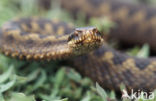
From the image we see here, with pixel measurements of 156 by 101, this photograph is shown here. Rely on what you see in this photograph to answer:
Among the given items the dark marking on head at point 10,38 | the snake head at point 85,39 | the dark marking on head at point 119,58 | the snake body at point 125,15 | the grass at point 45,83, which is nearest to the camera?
the snake head at point 85,39

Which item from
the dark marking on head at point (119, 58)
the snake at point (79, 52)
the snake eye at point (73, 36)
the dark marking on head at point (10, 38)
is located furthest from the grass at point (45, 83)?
the snake eye at point (73, 36)

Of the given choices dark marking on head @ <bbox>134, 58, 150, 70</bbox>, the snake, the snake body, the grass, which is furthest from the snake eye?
the snake body

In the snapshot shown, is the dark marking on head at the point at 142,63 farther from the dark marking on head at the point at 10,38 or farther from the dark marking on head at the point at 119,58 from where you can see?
the dark marking on head at the point at 10,38

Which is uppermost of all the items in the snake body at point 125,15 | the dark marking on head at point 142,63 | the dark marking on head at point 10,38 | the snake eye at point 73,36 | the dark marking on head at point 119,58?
the snake body at point 125,15

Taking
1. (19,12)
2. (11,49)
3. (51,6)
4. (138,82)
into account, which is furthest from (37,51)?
(51,6)

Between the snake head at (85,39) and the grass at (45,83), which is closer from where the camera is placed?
the snake head at (85,39)

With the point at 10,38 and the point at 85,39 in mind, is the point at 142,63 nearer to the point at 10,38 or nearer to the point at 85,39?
the point at 85,39

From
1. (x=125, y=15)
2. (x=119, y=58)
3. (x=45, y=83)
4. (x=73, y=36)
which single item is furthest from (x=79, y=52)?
(x=125, y=15)

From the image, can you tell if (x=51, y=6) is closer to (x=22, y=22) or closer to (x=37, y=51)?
(x=22, y=22)

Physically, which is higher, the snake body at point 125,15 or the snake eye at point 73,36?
the snake body at point 125,15
